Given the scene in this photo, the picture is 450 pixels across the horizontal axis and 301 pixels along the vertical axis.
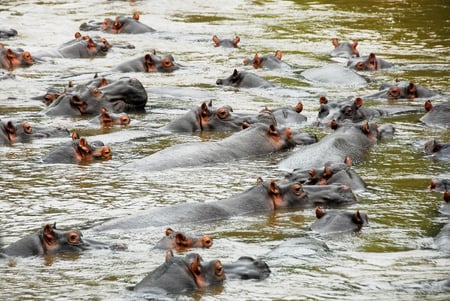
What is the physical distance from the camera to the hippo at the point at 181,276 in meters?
6.57

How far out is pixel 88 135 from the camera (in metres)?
11.9

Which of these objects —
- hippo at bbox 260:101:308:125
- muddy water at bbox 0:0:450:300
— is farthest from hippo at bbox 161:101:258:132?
hippo at bbox 260:101:308:125

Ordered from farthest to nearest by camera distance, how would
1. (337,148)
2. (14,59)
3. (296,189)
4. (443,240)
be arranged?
(14,59) < (337,148) < (296,189) < (443,240)

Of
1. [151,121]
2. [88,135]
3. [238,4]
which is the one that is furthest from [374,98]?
[238,4]

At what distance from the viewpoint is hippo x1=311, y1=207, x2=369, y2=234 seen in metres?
8.24

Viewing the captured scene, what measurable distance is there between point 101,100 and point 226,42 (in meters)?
5.57

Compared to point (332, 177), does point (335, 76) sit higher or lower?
lower

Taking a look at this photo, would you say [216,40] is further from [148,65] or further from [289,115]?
[289,115]

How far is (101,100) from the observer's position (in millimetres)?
13109

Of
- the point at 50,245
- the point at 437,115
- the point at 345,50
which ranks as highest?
the point at 50,245

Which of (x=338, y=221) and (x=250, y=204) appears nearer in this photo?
(x=338, y=221)

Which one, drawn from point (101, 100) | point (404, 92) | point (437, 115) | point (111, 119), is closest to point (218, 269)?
point (111, 119)

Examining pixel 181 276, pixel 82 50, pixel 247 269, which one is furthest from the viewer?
pixel 82 50

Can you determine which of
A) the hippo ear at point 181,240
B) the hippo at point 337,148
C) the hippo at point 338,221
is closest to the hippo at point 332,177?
the hippo at point 337,148
